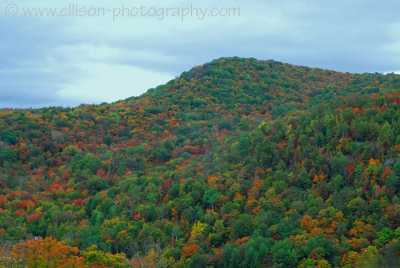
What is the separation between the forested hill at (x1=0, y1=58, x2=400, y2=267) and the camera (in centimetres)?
5178

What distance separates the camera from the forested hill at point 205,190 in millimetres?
51781

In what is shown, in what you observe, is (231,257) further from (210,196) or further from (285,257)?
(210,196)

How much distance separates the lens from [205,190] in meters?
70.2

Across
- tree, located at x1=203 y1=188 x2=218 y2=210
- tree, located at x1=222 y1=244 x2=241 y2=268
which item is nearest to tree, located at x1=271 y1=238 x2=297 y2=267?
tree, located at x1=222 y1=244 x2=241 y2=268

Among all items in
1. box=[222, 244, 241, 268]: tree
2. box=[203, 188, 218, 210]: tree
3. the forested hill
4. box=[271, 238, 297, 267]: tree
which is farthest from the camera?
box=[203, 188, 218, 210]: tree

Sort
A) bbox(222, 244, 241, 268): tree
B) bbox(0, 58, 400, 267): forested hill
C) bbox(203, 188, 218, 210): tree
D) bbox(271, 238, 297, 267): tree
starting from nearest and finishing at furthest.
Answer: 1. bbox(271, 238, 297, 267): tree
2. bbox(0, 58, 400, 267): forested hill
3. bbox(222, 244, 241, 268): tree
4. bbox(203, 188, 218, 210): tree

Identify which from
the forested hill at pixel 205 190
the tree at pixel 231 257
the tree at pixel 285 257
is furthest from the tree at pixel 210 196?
the tree at pixel 285 257

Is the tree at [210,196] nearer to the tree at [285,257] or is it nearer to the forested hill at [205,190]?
the forested hill at [205,190]

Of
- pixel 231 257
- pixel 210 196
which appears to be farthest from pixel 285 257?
pixel 210 196

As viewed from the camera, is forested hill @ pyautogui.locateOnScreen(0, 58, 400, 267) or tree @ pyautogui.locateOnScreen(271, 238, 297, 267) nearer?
tree @ pyautogui.locateOnScreen(271, 238, 297, 267)

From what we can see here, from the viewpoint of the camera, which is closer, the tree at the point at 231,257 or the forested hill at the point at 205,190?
the forested hill at the point at 205,190

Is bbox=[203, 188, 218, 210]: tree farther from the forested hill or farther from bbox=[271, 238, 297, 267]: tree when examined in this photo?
bbox=[271, 238, 297, 267]: tree

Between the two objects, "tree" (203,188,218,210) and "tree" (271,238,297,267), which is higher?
"tree" (203,188,218,210)

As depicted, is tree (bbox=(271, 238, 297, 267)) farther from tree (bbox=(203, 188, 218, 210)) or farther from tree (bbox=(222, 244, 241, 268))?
tree (bbox=(203, 188, 218, 210))
